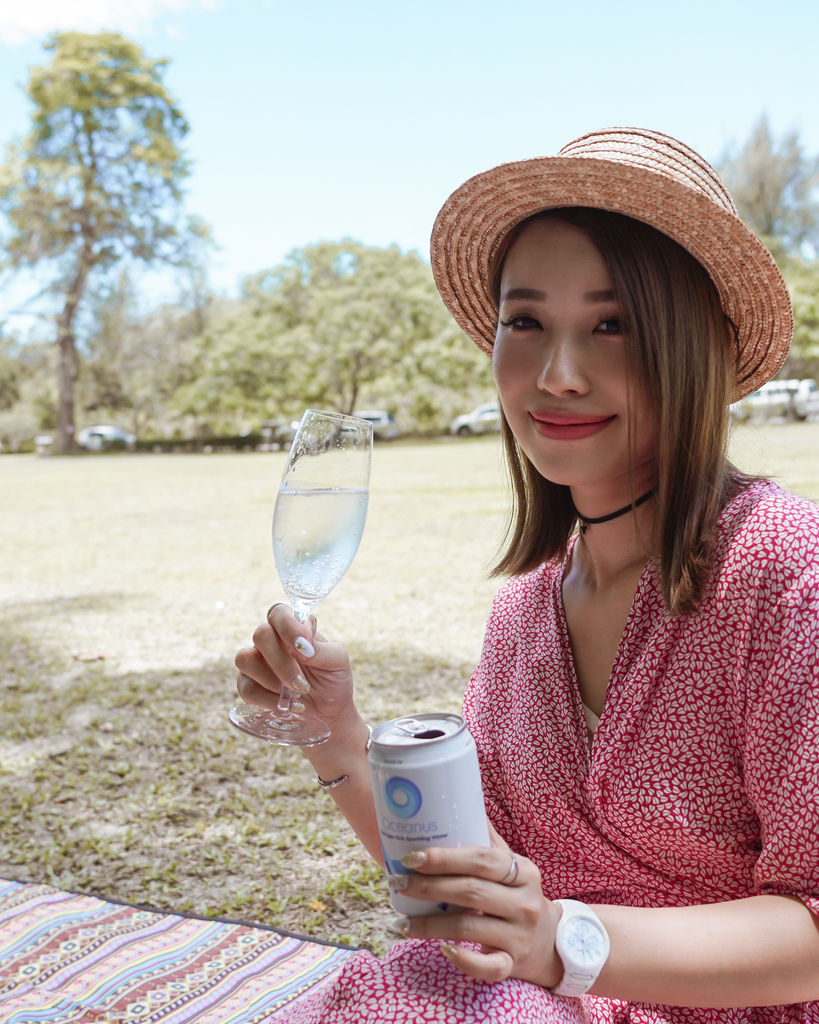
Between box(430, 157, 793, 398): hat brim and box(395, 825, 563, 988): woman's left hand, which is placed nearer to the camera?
box(395, 825, 563, 988): woman's left hand

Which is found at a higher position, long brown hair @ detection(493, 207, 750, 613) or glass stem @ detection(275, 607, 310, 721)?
long brown hair @ detection(493, 207, 750, 613)

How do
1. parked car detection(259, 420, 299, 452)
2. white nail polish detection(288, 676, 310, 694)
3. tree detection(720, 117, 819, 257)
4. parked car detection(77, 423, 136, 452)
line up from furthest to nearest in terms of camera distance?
1. parked car detection(77, 423, 136, 452)
2. parked car detection(259, 420, 299, 452)
3. tree detection(720, 117, 819, 257)
4. white nail polish detection(288, 676, 310, 694)

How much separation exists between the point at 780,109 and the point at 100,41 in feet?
80.5

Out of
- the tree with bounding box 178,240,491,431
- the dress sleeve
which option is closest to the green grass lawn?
the dress sleeve

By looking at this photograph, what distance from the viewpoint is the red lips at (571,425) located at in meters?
1.71

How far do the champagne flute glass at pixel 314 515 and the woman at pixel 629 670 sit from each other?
3.1 inches

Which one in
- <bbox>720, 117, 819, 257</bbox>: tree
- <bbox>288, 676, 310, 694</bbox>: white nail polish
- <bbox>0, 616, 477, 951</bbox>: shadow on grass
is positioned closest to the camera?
<bbox>288, 676, 310, 694</bbox>: white nail polish

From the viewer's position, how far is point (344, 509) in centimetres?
185

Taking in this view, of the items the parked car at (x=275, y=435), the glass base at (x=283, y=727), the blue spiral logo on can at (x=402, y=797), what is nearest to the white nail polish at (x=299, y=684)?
the glass base at (x=283, y=727)

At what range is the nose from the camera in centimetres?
167

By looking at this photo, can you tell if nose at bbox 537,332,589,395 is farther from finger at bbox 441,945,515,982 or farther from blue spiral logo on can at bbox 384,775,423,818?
finger at bbox 441,945,515,982

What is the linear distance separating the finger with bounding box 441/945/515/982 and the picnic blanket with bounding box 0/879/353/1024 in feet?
4.33

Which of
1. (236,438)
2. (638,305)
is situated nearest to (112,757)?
(638,305)

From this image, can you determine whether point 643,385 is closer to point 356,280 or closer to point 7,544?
point 7,544
